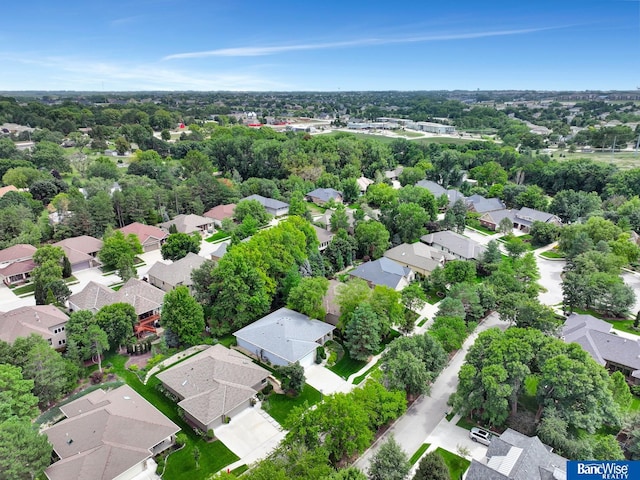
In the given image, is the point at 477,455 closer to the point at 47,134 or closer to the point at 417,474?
the point at 417,474

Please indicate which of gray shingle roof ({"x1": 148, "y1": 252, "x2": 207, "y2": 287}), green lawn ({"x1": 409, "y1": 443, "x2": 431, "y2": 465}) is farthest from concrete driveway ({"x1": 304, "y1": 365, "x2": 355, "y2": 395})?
gray shingle roof ({"x1": 148, "y1": 252, "x2": 207, "y2": 287})

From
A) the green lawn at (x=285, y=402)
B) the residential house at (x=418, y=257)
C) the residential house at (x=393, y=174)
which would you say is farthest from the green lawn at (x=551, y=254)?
the residential house at (x=393, y=174)

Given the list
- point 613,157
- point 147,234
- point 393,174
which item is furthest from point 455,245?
point 613,157

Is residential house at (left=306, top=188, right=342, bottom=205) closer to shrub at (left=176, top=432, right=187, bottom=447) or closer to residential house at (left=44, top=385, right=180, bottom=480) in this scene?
residential house at (left=44, top=385, right=180, bottom=480)

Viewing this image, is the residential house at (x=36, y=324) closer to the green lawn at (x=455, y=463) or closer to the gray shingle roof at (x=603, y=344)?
the green lawn at (x=455, y=463)

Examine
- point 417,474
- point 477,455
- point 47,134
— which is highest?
point 47,134

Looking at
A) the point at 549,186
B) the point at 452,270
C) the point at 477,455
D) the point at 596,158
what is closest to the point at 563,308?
the point at 452,270

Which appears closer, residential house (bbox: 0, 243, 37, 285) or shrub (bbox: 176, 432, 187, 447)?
shrub (bbox: 176, 432, 187, 447)
